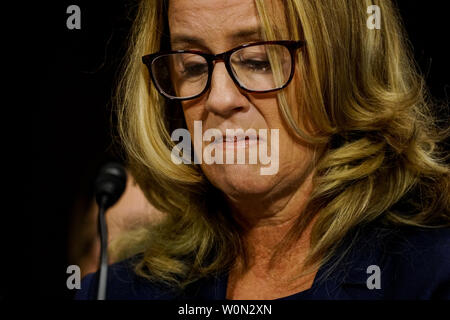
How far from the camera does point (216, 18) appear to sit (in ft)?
3.46

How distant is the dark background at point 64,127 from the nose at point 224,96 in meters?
0.59

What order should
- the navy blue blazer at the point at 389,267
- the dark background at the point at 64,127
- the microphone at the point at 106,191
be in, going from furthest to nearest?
1. the dark background at the point at 64,127
2. the microphone at the point at 106,191
3. the navy blue blazer at the point at 389,267

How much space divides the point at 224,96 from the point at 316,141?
7.2 inches

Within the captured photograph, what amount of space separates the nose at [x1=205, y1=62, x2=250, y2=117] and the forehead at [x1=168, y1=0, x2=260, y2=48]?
60 millimetres

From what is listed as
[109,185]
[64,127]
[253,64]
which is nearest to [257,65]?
[253,64]

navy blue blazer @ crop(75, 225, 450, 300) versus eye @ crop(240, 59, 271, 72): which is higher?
eye @ crop(240, 59, 271, 72)

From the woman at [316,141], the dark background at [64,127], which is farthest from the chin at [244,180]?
the dark background at [64,127]

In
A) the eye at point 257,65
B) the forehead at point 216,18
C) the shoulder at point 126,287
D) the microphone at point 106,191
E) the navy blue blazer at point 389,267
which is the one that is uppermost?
the forehead at point 216,18

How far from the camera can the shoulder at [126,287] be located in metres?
1.24

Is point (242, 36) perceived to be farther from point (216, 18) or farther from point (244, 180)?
point (244, 180)

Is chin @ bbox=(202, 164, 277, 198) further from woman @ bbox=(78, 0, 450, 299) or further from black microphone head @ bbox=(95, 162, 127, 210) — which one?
black microphone head @ bbox=(95, 162, 127, 210)

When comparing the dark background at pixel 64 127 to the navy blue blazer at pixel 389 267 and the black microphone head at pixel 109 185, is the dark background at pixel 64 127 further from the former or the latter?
the navy blue blazer at pixel 389 267

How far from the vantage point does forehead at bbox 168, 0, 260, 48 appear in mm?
1039

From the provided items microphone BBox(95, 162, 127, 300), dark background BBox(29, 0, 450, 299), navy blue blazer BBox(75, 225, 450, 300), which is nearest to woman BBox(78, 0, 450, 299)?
navy blue blazer BBox(75, 225, 450, 300)
